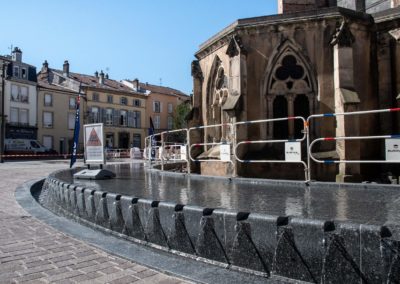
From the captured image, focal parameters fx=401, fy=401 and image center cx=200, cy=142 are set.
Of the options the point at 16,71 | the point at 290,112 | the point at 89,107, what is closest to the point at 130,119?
the point at 89,107

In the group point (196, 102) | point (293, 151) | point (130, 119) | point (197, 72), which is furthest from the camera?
point (130, 119)

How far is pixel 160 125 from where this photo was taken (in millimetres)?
73062

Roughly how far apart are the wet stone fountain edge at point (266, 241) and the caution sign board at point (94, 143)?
504 cm

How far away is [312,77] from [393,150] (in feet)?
15.5

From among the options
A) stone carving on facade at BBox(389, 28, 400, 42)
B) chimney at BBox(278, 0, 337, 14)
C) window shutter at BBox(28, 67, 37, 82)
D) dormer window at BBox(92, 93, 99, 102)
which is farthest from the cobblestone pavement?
dormer window at BBox(92, 93, 99, 102)

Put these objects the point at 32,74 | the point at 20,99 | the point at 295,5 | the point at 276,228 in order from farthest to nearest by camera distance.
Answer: the point at 32,74 < the point at 20,99 < the point at 295,5 < the point at 276,228

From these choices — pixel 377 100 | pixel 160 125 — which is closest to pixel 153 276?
pixel 377 100

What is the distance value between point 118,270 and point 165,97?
7083cm

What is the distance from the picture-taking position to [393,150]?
7.04 meters

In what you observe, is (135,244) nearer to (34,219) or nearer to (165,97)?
(34,219)

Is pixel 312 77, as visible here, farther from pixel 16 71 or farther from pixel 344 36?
pixel 16 71

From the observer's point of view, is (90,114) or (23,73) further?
(90,114)

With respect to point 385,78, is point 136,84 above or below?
above

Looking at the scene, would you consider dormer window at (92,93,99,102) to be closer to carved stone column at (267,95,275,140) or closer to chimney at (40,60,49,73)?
chimney at (40,60,49,73)
